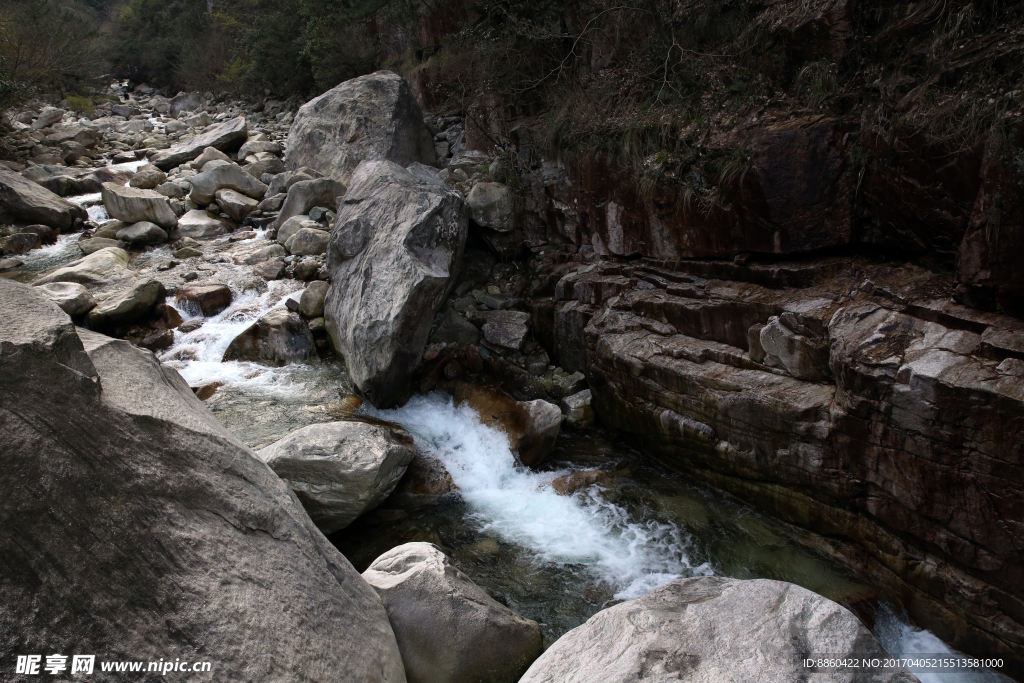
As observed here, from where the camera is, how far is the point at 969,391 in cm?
308

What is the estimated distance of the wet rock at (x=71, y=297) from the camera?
645 centimetres

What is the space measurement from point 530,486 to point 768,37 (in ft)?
14.4

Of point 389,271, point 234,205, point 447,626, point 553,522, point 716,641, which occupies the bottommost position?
point 553,522

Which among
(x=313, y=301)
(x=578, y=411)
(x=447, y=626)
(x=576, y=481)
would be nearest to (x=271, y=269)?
(x=313, y=301)

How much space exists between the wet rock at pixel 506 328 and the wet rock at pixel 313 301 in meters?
2.00

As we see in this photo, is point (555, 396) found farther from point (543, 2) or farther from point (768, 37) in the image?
point (543, 2)

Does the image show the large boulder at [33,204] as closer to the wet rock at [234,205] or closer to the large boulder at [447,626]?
the wet rock at [234,205]

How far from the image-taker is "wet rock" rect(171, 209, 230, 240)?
9.46 m

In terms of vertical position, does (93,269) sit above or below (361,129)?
below

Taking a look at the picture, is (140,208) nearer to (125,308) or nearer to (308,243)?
(308,243)

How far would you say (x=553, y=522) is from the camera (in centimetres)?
457

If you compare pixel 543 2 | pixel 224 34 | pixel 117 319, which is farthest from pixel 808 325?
pixel 224 34

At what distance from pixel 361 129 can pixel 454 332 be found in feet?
18.5

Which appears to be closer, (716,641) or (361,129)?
(716,641)
